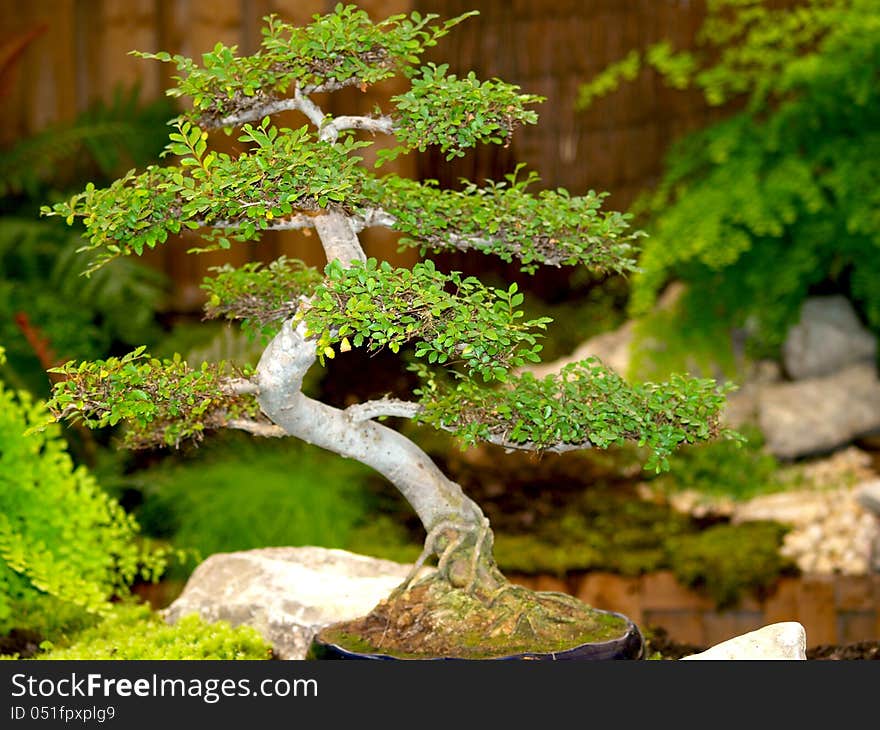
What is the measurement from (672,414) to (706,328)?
2.99m

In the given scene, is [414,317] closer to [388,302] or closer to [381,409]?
[388,302]

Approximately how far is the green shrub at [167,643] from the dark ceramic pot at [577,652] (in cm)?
37

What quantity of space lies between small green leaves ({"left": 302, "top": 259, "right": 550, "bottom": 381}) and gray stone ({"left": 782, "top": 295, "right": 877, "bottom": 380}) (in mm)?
3630

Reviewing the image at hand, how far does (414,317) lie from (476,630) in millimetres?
618

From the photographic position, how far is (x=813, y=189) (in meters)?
4.51

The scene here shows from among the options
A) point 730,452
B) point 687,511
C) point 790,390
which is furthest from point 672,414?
point 790,390

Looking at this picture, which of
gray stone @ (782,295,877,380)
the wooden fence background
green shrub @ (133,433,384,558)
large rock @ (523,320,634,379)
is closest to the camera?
green shrub @ (133,433,384,558)

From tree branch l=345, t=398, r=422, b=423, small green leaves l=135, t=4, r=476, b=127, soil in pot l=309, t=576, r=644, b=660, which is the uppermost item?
small green leaves l=135, t=4, r=476, b=127

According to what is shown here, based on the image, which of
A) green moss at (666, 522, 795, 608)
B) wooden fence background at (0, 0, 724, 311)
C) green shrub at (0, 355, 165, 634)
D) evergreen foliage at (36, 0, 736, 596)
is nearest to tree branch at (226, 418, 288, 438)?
evergreen foliage at (36, 0, 736, 596)

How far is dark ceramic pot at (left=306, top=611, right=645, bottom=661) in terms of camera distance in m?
2.01

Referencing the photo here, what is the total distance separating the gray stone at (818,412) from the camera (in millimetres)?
4922

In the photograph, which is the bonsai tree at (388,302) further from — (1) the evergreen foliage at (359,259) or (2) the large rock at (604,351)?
(2) the large rock at (604,351)

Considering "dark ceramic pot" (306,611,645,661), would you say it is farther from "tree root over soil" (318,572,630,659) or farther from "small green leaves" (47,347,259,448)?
"small green leaves" (47,347,259,448)

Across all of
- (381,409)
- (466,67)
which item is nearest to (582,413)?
(381,409)
